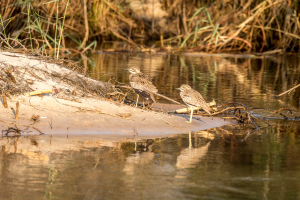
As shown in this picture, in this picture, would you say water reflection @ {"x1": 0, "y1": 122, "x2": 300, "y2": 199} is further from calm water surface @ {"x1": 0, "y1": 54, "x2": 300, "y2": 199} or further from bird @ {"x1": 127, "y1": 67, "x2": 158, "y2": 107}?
bird @ {"x1": 127, "y1": 67, "x2": 158, "y2": 107}

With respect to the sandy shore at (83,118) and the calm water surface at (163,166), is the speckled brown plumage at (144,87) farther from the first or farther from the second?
the calm water surface at (163,166)

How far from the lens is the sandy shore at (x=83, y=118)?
18.6 ft

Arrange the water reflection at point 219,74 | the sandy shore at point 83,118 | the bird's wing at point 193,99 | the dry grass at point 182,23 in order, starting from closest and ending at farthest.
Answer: the sandy shore at point 83,118, the bird's wing at point 193,99, the water reflection at point 219,74, the dry grass at point 182,23

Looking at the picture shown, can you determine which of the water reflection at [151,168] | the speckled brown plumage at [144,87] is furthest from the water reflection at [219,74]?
the water reflection at [151,168]

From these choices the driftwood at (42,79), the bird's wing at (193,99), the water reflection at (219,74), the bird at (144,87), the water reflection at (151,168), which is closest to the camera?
the water reflection at (151,168)

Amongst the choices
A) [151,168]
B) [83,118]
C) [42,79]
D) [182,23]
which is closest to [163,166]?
[151,168]

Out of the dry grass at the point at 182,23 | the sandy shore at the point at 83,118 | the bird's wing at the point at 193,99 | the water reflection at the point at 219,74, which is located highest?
the dry grass at the point at 182,23

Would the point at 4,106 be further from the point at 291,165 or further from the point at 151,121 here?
the point at 291,165

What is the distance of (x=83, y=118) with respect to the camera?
5.95m

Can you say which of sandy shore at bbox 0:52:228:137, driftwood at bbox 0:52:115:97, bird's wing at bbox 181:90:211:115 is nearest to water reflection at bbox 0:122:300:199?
sandy shore at bbox 0:52:228:137

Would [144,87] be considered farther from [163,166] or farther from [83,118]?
[163,166]

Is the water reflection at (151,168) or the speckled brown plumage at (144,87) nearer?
the water reflection at (151,168)

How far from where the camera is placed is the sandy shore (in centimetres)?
568

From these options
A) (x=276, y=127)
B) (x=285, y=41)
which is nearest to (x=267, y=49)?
(x=285, y=41)
